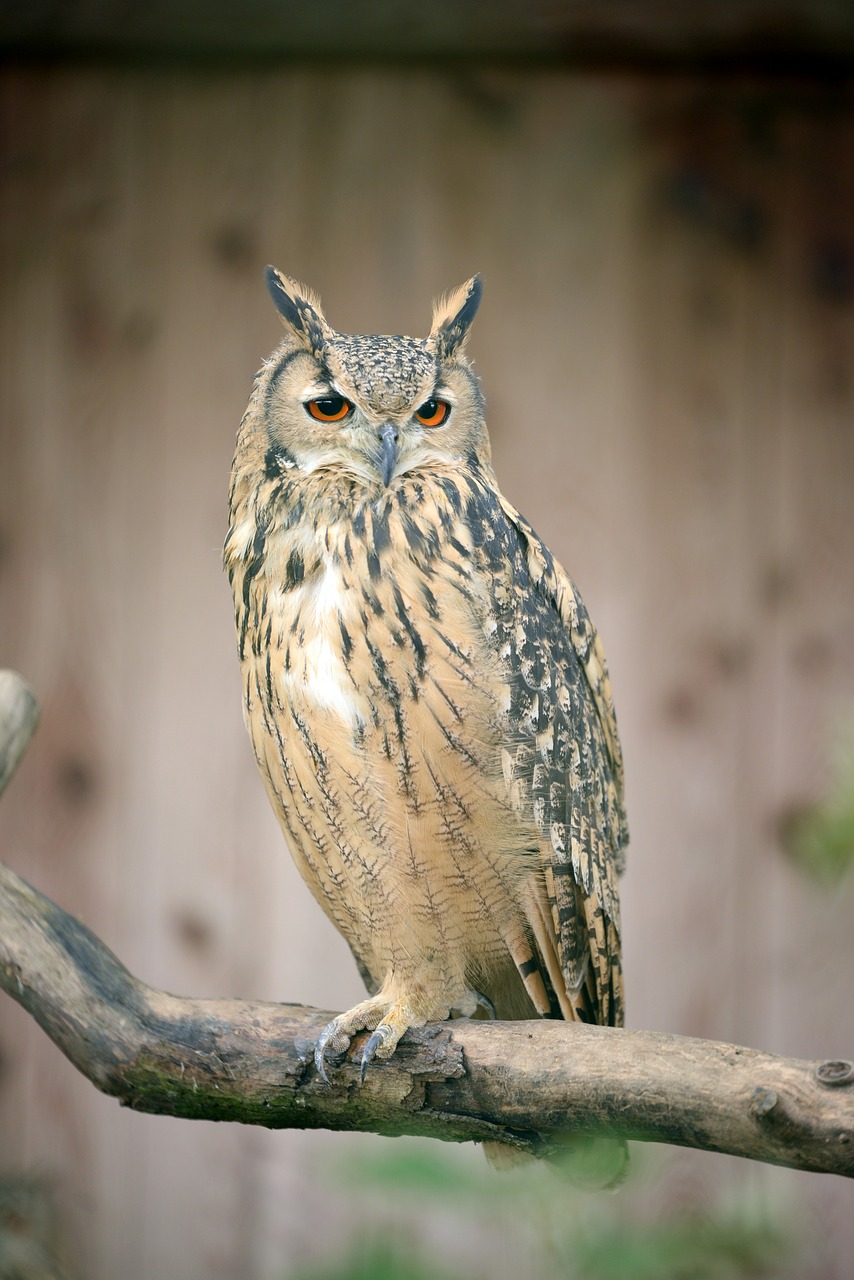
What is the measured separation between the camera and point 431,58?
7.40 feet

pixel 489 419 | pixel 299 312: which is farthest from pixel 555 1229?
pixel 489 419

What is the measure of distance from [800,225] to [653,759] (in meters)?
1.05

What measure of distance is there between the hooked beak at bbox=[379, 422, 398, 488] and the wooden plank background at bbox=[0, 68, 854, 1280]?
1.08 metres

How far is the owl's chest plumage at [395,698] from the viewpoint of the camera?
1.21 metres

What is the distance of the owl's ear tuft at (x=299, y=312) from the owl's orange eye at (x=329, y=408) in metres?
0.06

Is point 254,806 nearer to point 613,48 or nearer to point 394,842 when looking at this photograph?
point 394,842

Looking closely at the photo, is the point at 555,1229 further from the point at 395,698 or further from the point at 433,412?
the point at 433,412

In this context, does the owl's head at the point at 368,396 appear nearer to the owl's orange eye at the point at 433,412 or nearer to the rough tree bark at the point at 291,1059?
the owl's orange eye at the point at 433,412

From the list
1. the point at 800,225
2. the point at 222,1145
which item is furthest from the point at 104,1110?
the point at 800,225

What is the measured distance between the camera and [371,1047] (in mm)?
1233

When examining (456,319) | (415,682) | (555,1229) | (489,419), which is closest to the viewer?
(555,1229)

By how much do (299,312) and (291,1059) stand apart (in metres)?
0.78

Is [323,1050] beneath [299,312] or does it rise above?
beneath

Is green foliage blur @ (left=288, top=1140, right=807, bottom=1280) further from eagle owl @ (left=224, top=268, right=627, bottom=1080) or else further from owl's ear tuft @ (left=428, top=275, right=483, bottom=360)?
owl's ear tuft @ (left=428, top=275, right=483, bottom=360)
